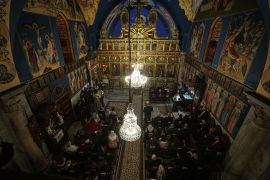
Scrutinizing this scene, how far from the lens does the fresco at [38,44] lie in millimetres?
5676

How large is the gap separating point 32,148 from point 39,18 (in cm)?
525

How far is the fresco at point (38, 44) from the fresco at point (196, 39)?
8573mm

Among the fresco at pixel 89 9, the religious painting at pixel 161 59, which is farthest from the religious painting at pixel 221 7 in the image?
the fresco at pixel 89 9

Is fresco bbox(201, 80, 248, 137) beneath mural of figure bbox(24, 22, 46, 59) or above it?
beneath

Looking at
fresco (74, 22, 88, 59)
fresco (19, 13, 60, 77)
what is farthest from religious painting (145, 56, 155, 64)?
fresco (19, 13, 60, 77)

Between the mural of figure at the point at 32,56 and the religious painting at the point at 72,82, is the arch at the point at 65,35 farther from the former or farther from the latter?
the mural of figure at the point at 32,56

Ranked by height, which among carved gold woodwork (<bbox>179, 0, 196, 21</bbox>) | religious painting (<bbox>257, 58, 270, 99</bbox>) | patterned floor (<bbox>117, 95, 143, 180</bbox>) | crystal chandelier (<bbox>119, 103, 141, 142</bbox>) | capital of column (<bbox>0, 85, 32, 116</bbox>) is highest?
carved gold woodwork (<bbox>179, 0, 196, 21</bbox>)

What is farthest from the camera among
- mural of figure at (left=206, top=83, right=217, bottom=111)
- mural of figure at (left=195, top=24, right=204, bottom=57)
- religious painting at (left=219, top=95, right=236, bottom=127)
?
mural of figure at (left=195, top=24, right=204, bottom=57)

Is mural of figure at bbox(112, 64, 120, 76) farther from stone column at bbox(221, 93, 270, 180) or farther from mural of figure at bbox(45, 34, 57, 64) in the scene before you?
stone column at bbox(221, 93, 270, 180)

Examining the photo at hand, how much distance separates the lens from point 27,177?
91 centimetres

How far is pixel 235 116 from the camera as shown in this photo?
6141 millimetres

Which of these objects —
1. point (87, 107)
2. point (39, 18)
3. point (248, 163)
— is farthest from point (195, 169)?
point (39, 18)

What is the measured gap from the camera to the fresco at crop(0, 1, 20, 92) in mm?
4246

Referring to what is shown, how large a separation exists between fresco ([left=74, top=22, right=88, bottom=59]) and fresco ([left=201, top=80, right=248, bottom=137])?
8524 millimetres
